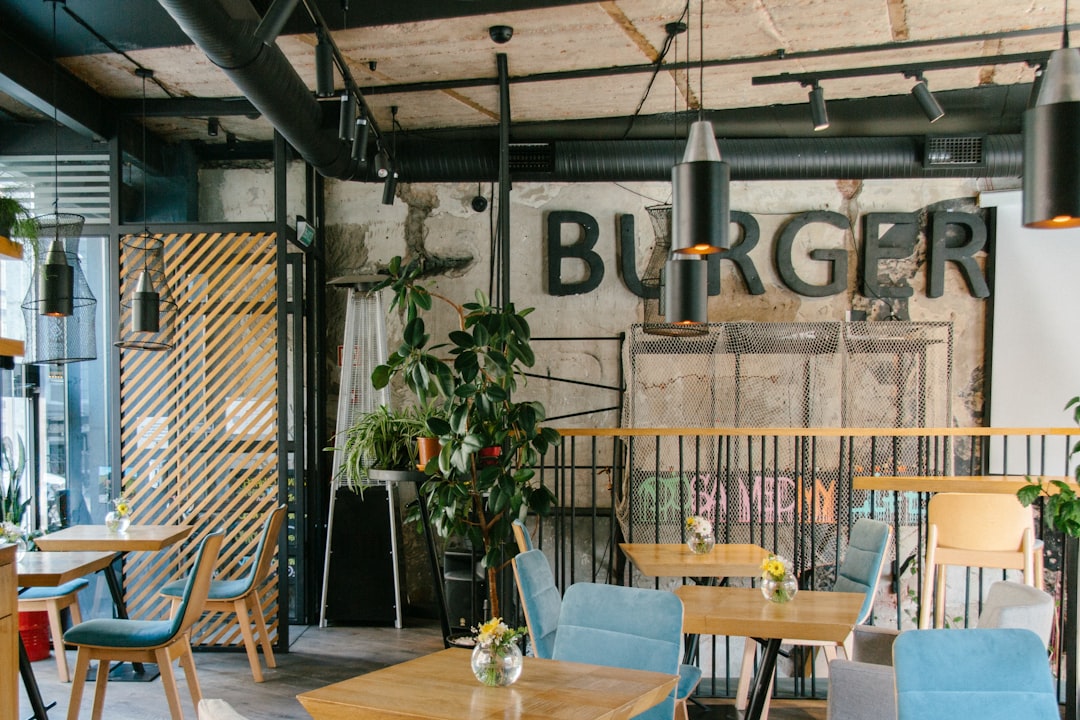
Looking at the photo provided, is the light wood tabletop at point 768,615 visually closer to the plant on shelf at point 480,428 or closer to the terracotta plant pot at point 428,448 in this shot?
the plant on shelf at point 480,428

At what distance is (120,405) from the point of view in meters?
5.85

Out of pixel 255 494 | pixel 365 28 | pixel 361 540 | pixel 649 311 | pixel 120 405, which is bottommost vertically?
pixel 361 540

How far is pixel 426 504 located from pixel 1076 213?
156 inches

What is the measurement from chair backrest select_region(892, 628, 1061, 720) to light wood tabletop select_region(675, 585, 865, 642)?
793 mm

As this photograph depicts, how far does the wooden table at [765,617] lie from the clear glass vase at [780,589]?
0.02 metres

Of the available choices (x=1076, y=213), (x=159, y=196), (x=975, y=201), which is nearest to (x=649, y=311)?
(x=975, y=201)

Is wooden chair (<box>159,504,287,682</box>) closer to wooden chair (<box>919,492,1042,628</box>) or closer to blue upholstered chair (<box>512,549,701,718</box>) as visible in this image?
blue upholstered chair (<box>512,549,701,718</box>)

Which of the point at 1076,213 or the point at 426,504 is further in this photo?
the point at 426,504

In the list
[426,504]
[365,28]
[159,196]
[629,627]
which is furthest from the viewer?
[159,196]

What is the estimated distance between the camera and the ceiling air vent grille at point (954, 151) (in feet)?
21.0

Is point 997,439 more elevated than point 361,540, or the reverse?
point 997,439

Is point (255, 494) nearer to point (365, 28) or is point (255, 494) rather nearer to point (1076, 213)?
point (365, 28)

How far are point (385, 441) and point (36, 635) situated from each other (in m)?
2.41

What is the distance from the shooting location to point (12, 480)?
5.96 metres
